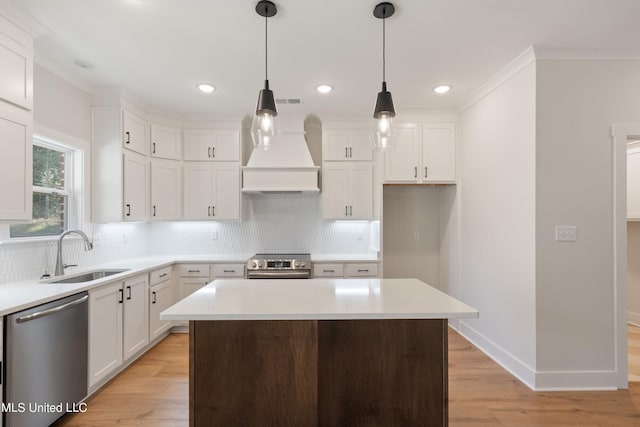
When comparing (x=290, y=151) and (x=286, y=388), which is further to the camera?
(x=290, y=151)

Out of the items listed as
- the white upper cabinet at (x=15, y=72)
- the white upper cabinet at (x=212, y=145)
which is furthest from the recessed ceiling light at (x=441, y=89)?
the white upper cabinet at (x=15, y=72)

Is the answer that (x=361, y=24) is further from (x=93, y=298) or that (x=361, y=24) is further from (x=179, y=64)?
(x=93, y=298)

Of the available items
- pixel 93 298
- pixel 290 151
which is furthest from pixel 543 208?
pixel 93 298

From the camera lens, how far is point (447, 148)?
3750 millimetres

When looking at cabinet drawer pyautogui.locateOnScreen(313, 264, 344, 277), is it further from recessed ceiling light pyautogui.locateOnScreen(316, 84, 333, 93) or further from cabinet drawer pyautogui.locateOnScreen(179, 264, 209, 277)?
recessed ceiling light pyautogui.locateOnScreen(316, 84, 333, 93)

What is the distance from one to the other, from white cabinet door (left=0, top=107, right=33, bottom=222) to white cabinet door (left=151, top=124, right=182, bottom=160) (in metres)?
1.58

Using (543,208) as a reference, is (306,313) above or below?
below

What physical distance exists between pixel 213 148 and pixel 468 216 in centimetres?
317

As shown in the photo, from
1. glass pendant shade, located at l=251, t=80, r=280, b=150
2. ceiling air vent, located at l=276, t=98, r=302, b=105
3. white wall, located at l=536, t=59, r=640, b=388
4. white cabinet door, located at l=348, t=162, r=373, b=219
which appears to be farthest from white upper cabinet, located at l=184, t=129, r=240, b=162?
white wall, located at l=536, t=59, r=640, b=388

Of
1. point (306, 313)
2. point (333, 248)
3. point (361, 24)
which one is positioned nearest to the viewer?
point (306, 313)

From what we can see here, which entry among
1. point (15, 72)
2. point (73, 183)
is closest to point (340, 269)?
point (73, 183)

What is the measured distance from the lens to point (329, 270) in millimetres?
3711

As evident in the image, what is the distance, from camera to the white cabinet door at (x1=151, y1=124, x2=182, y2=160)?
147 inches

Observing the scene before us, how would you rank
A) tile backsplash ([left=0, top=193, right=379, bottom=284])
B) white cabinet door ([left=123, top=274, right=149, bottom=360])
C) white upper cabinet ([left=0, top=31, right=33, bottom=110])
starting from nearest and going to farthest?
white upper cabinet ([left=0, top=31, right=33, bottom=110])
white cabinet door ([left=123, top=274, right=149, bottom=360])
tile backsplash ([left=0, top=193, right=379, bottom=284])
